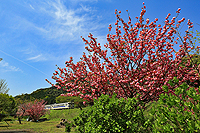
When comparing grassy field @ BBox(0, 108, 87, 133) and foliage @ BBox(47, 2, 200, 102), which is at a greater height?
foliage @ BBox(47, 2, 200, 102)

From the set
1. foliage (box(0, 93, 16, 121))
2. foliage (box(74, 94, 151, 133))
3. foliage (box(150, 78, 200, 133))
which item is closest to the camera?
foliage (box(150, 78, 200, 133))

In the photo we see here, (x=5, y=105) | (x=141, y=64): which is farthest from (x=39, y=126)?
(x=141, y=64)

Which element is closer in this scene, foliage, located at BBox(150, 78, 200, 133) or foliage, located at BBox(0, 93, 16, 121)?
foliage, located at BBox(150, 78, 200, 133)

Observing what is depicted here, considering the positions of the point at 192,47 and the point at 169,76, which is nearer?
the point at 169,76

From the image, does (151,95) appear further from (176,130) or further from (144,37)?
(176,130)

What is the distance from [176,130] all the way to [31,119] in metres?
25.9

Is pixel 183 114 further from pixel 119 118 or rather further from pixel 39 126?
pixel 39 126

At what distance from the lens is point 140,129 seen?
11.5ft

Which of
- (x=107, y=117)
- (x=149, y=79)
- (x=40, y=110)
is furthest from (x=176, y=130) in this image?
(x=40, y=110)

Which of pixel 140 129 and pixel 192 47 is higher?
pixel 192 47

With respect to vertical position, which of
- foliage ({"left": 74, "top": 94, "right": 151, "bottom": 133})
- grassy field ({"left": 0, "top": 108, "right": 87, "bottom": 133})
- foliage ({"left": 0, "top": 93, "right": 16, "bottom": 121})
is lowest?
grassy field ({"left": 0, "top": 108, "right": 87, "bottom": 133})

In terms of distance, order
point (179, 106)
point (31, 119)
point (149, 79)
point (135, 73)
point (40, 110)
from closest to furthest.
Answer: point (179, 106) < point (149, 79) < point (135, 73) < point (40, 110) < point (31, 119)

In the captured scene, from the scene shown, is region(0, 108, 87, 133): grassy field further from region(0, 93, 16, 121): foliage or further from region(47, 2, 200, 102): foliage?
region(47, 2, 200, 102): foliage

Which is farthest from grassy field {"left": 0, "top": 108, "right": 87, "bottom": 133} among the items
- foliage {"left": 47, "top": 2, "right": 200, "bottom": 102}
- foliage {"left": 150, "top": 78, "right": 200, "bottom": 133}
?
foliage {"left": 150, "top": 78, "right": 200, "bottom": 133}
